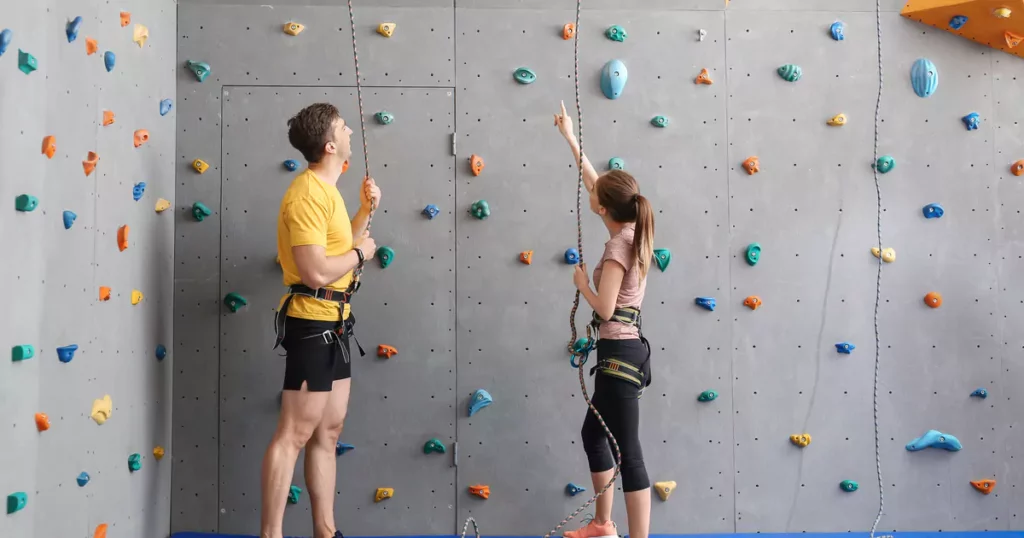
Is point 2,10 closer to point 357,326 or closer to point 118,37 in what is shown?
point 118,37

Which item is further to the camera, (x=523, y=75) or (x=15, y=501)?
(x=523, y=75)

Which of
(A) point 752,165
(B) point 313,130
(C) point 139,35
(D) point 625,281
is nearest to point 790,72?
(A) point 752,165

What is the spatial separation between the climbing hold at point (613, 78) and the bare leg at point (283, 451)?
1567mm

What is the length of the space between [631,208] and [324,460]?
128 centimetres

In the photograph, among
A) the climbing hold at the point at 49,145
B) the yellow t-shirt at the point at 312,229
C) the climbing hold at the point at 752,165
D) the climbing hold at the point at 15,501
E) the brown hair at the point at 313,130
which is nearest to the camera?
the climbing hold at the point at 15,501

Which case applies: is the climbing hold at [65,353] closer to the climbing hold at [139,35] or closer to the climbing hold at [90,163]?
the climbing hold at [90,163]

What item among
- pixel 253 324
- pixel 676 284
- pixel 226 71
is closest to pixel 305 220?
pixel 253 324

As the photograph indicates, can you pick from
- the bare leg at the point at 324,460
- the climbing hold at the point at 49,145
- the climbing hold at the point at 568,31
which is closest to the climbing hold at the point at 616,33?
the climbing hold at the point at 568,31

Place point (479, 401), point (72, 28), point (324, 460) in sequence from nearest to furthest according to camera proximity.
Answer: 1. point (72, 28)
2. point (324, 460)
3. point (479, 401)

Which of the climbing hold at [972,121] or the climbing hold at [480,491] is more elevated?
the climbing hold at [972,121]

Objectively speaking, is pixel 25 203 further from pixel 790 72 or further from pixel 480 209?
pixel 790 72

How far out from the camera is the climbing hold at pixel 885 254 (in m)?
2.88

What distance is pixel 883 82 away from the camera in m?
2.92

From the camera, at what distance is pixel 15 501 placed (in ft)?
5.74
